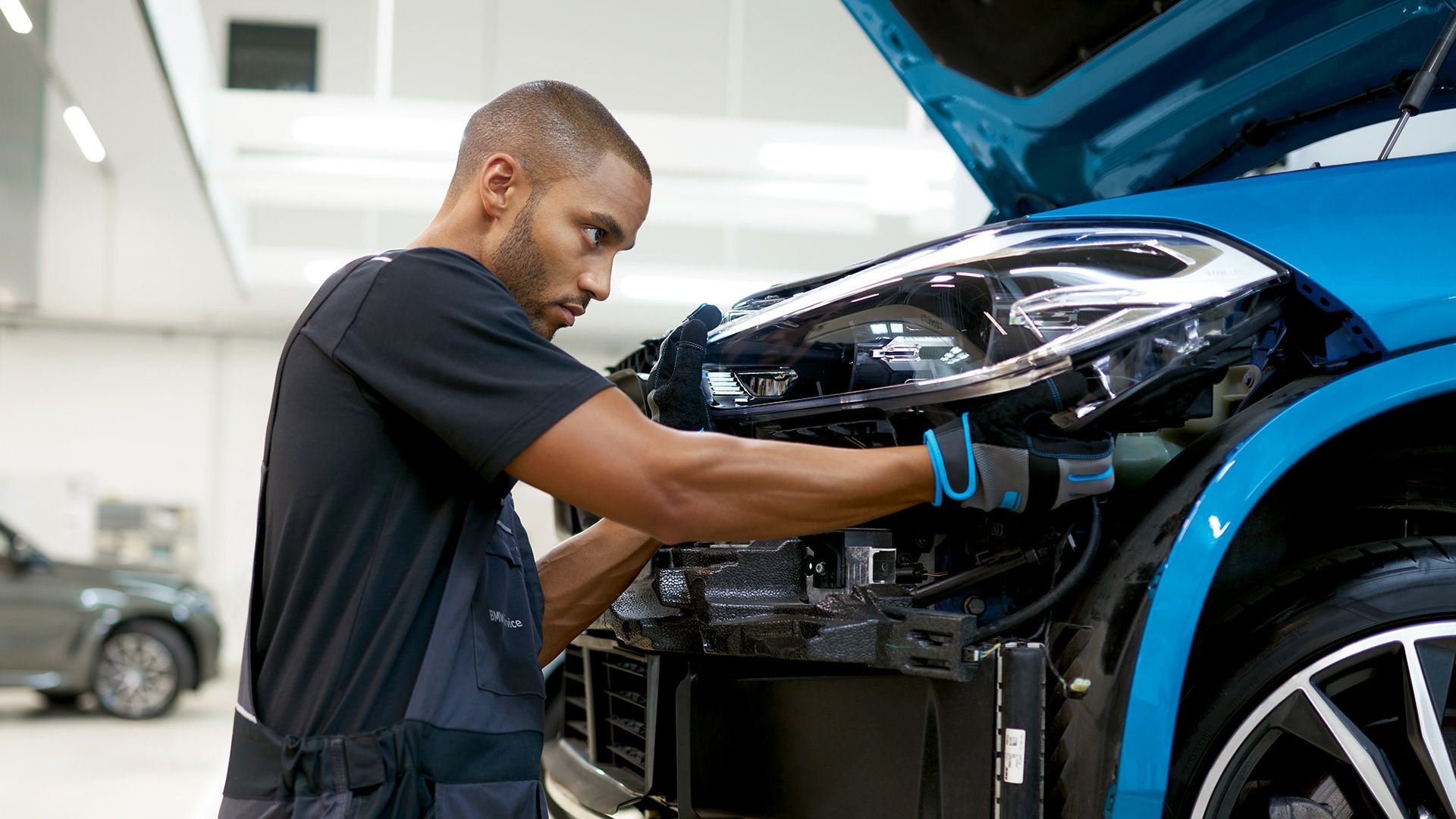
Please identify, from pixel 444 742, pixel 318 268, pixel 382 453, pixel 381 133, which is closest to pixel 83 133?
pixel 381 133

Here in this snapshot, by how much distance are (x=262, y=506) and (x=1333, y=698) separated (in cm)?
117

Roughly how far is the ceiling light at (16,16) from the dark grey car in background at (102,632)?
305cm

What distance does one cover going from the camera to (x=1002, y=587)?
1.35 metres

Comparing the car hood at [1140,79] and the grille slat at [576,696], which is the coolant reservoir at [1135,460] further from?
the grille slat at [576,696]

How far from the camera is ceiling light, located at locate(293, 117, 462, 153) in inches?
244

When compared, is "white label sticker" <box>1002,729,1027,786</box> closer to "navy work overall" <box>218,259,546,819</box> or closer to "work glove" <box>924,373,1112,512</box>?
"work glove" <box>924,373,1112,512</box>

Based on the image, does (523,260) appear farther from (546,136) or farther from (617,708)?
(617,708)

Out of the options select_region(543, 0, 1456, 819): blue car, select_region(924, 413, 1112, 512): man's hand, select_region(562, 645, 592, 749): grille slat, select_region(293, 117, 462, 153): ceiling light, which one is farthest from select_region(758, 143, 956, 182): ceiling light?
select_region(924, 413, 1112, 512): man's hand

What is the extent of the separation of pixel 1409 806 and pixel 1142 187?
4.07 feet

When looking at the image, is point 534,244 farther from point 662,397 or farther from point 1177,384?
point 1177,384

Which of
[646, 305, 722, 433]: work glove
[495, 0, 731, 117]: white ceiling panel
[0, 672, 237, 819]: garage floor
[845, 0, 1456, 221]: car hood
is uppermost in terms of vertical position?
[495, 0, 731, 117]: white ceiling panel

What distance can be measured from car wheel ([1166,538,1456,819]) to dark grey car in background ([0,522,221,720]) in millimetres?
6943

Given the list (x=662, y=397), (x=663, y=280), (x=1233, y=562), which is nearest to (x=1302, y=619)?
(x=1233, y=562)

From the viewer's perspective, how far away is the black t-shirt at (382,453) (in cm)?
116
